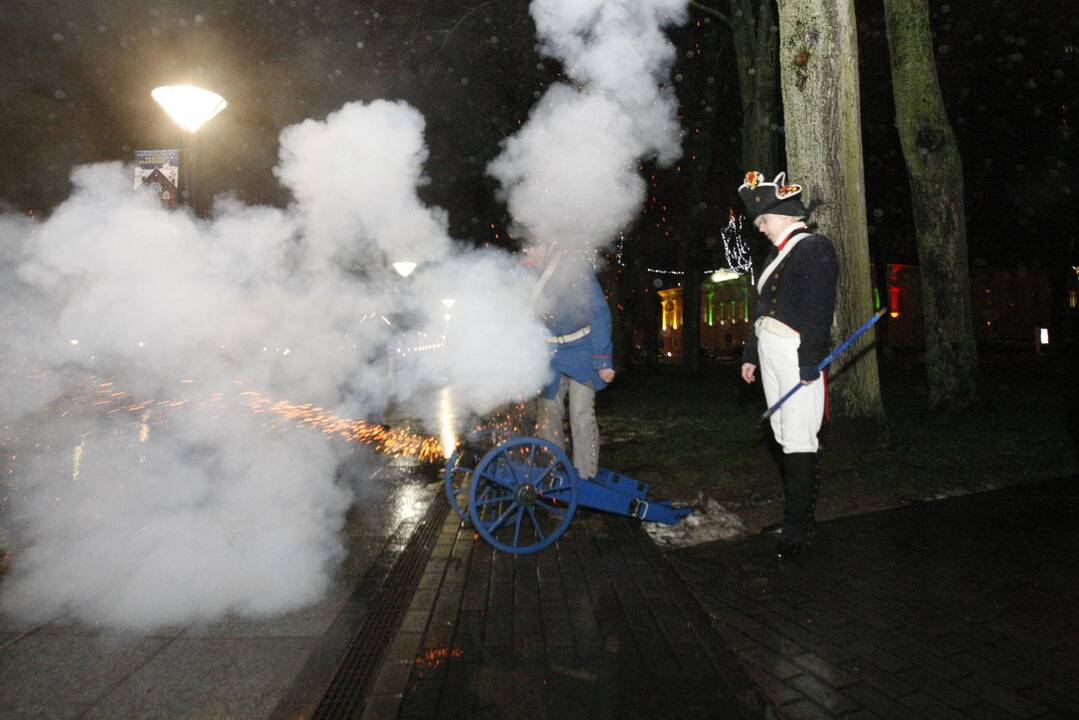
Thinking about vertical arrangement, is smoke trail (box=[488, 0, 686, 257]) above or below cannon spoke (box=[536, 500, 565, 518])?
above

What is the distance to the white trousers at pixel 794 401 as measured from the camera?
4246mm

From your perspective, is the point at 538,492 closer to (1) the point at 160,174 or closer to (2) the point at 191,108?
(1) the point at 160,174

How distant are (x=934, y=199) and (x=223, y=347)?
965cm

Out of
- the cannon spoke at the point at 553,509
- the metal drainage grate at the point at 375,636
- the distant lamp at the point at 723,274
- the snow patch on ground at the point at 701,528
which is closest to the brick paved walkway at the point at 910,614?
the snow patch on ground at the point at 701,528

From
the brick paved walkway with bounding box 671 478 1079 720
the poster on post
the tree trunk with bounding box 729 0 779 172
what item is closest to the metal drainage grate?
the brick paved walkway with bounding box 671 478 1079 720

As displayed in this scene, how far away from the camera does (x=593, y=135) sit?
5.92 meters

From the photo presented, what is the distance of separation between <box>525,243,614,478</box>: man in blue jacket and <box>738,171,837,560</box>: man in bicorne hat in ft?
3.62

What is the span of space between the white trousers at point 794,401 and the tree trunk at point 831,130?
2497 millimetres

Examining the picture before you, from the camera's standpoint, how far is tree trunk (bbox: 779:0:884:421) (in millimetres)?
6375

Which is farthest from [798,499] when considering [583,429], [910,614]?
[583,429]

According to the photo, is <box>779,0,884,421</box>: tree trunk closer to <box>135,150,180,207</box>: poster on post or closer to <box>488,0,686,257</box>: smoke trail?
<box>488,0,686,257</box>: smoke trail

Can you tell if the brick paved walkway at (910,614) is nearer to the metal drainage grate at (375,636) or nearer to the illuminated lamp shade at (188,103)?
the metal drainage grate at (375,636)

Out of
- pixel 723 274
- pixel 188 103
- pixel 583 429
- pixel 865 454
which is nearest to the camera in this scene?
pixel 583 429

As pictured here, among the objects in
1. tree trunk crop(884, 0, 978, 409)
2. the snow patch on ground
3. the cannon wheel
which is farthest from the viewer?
tree trunk crop(884, 0, 978, 409)
